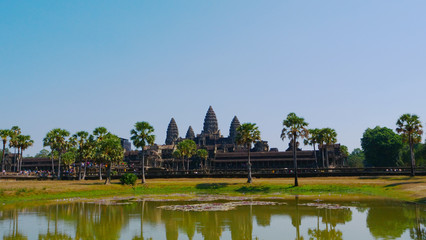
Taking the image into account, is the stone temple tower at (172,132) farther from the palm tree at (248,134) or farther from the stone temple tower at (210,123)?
the palm tree at (248,134)

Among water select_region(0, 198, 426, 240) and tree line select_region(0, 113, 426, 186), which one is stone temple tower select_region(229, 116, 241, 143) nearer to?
tree line select_region(0, 113, 426, 186)

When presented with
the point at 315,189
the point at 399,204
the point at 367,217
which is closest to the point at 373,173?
the point at 315,189

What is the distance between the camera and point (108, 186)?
57.5 m

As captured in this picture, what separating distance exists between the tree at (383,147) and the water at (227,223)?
84425mm

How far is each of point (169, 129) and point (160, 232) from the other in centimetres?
16570

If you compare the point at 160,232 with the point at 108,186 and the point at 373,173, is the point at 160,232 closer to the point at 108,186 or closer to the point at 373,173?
the point at 108,186

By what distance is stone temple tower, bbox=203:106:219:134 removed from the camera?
18012 cm

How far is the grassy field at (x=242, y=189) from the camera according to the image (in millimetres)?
44062

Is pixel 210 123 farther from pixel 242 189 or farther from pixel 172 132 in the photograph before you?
pixel 242 189

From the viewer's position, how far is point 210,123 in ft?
594

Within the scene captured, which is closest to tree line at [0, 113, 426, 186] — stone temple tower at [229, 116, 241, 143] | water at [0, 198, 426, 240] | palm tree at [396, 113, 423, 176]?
palm tree at [396, 113, 423, 176]

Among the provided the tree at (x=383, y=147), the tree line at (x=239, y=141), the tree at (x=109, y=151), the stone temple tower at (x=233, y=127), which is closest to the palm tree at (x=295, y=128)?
the tree line at (x=239, y=141)

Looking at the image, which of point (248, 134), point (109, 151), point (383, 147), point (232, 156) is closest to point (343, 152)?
point (383, 147)

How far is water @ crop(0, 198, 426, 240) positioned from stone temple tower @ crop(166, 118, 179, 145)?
147 metres
